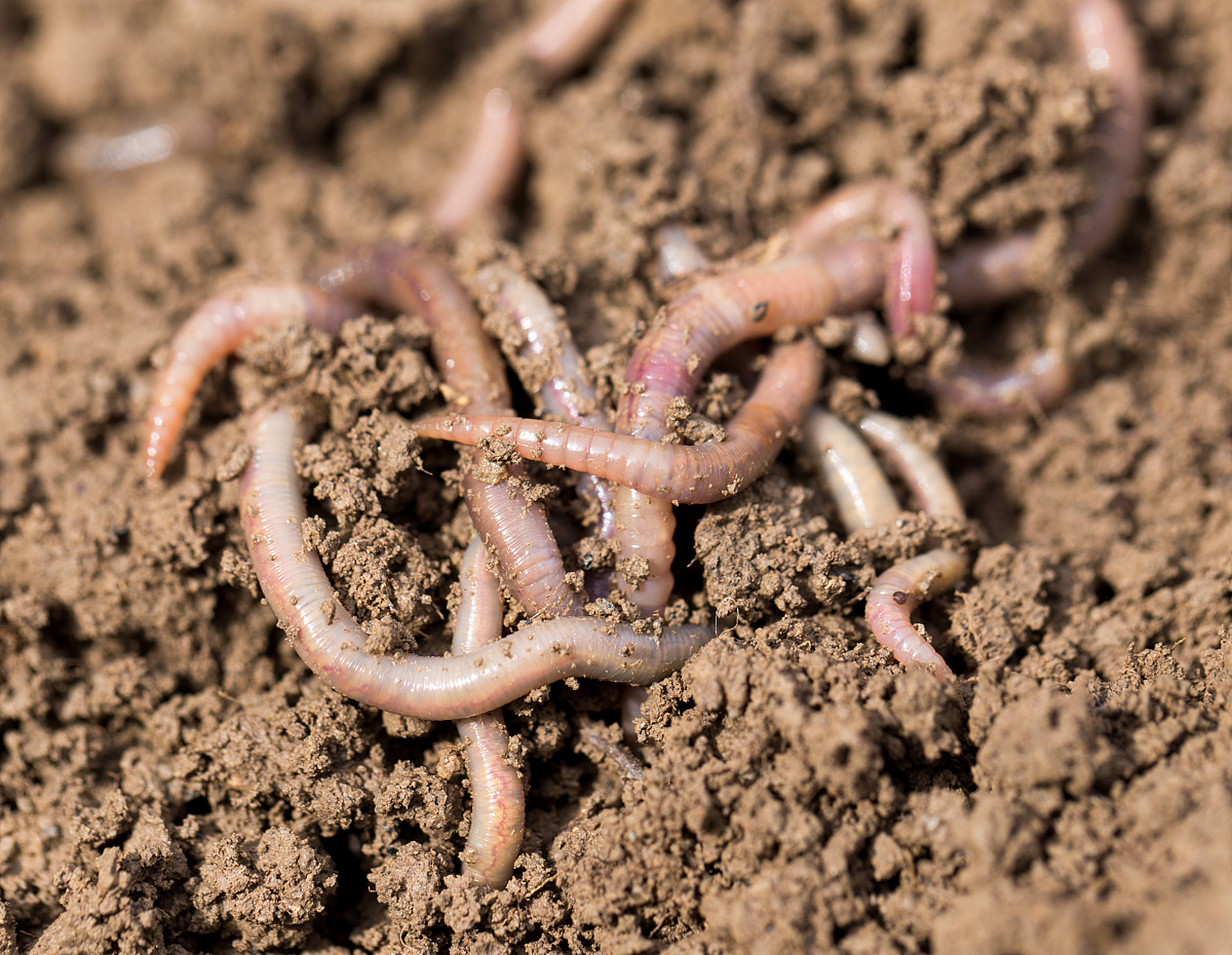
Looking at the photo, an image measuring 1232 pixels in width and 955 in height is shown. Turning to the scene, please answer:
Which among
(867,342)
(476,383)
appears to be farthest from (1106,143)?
(476,383)

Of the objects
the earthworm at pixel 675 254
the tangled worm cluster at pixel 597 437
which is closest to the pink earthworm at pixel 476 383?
the tangled worm cluster at pixel 597 437

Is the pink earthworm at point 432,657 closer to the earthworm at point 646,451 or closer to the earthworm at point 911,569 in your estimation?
the earthworm at point 646,451

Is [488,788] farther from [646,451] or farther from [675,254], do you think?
[675,254]

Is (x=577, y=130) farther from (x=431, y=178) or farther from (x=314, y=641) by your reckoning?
(x=314, y=641)

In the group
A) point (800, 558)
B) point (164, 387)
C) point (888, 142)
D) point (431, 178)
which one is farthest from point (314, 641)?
point (888, 142)

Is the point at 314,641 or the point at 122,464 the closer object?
the point at 314,641
